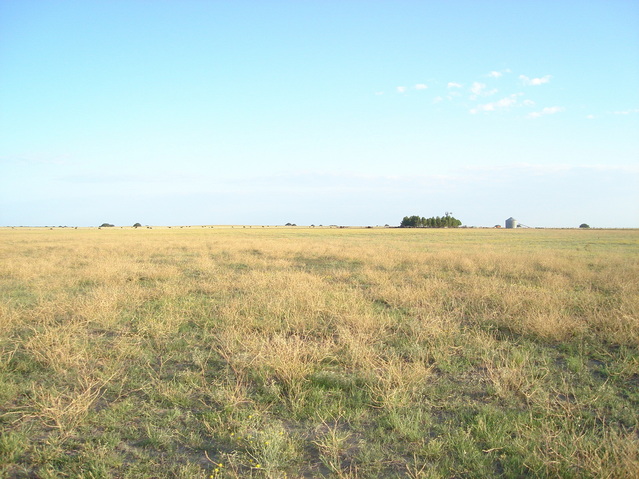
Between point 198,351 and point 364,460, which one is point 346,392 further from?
point 198,351

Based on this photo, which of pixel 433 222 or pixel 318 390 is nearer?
pixel 318 390

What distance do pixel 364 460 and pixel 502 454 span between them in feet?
3.81

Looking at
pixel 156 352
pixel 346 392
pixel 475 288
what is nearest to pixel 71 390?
pixel 156 352

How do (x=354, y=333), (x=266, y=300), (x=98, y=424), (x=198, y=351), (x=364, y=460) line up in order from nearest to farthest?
(x=364, y=460) → (x=98, y=424) → (x=198, y=351) → (x=354, y=333) → (x=266, y=300)

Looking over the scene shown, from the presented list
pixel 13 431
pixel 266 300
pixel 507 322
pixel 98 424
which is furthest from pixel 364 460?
pixel 266 300

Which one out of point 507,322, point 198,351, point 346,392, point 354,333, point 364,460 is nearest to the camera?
point 364,460

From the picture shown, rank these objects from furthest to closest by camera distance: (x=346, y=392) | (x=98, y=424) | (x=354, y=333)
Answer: (x=354, y=333) < (x=346, y=392) < (x=98, y=424)

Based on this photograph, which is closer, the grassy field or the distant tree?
the grassy field

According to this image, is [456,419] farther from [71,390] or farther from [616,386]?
[71,390]

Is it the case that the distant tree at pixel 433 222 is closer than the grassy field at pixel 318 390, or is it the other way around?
the grassy field at pixel 318 390

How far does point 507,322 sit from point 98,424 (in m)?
6.55

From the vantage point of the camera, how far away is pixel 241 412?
3.91 meters

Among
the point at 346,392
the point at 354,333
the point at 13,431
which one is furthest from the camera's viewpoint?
the point at 354,333

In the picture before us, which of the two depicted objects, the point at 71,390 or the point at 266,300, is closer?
the point at 71,390
